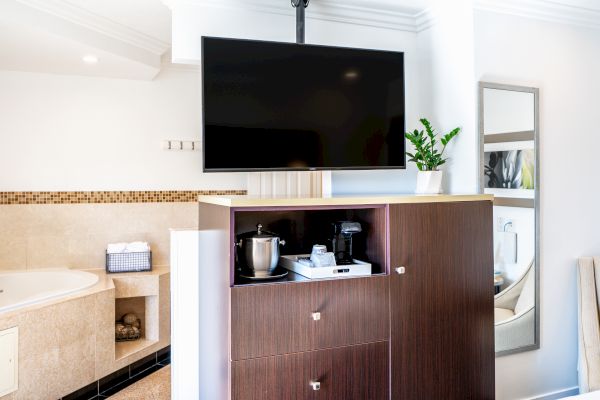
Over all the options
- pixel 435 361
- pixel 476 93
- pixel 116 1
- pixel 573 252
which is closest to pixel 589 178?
pixel 573 252

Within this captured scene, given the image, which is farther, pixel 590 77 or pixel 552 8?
pixel 590 77

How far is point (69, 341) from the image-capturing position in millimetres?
2922

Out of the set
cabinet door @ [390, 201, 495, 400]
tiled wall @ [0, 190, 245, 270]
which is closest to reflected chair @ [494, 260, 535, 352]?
cabinet door @ [390, 201, 495, 400]

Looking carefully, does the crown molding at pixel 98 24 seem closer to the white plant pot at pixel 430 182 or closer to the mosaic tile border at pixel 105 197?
the mosaic tile border at pixel 105 197

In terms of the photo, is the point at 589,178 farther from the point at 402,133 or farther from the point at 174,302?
the point at 174,302

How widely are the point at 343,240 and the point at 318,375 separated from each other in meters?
0.61

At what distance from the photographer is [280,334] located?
6.22 ft

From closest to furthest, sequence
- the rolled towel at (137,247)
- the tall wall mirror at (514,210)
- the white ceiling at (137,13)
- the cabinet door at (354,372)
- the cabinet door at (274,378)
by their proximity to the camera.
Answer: the cabinet door at (274,378)
the cabinet door at (354,372)
the tall wall mirror at (514,210)
the white ceiling at (137,13)
the rolled towel at (137,247)

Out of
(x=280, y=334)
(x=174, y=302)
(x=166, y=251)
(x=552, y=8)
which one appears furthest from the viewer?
(x=166, y=251)

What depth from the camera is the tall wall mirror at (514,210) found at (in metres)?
2.66

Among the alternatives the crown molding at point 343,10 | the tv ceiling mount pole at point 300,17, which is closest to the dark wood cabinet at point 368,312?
the tv ceiling mount pole at point 300,17

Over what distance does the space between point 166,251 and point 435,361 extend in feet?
8.60

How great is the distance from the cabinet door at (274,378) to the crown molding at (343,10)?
1733 millimetres

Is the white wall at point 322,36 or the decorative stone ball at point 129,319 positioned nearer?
the white wall at point 322,36
